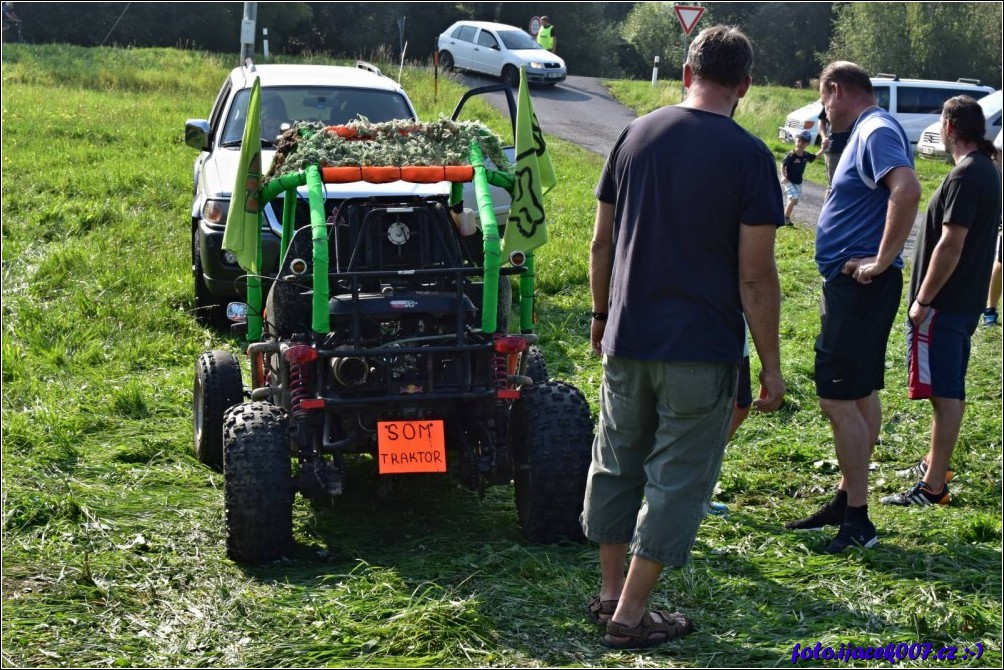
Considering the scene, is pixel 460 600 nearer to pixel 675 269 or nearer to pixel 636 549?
pixel 636 549

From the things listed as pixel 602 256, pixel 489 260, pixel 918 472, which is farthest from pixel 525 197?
pixel 918 472

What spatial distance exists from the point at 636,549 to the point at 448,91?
2244 centimetres

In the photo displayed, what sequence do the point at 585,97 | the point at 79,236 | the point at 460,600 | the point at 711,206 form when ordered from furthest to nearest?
1. the point at 585,97
2. the point at 79,236
3. the point at 460,600
4. the point at 711,206

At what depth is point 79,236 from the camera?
38.7ft

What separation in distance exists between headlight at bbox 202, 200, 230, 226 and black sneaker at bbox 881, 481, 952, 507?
5.18 metres

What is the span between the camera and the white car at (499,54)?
28891 millimetres

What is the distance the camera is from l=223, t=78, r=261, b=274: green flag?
16.7 ft

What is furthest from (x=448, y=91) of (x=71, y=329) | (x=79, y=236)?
(x=71, y=329)

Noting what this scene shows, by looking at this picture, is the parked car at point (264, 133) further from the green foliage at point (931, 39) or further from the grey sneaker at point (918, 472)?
the green foliage at point (931, 39)

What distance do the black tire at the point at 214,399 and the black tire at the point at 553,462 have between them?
1.74m

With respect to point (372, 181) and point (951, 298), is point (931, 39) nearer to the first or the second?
point (951, 298)

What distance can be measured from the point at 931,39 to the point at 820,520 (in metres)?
44.1

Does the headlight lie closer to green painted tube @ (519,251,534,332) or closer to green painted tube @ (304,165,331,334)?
green painted tube @ (519,251,534,332)

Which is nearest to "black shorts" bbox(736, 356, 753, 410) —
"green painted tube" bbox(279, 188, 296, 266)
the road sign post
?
"green painted tube" bbox(279, 188, 296, 266)
